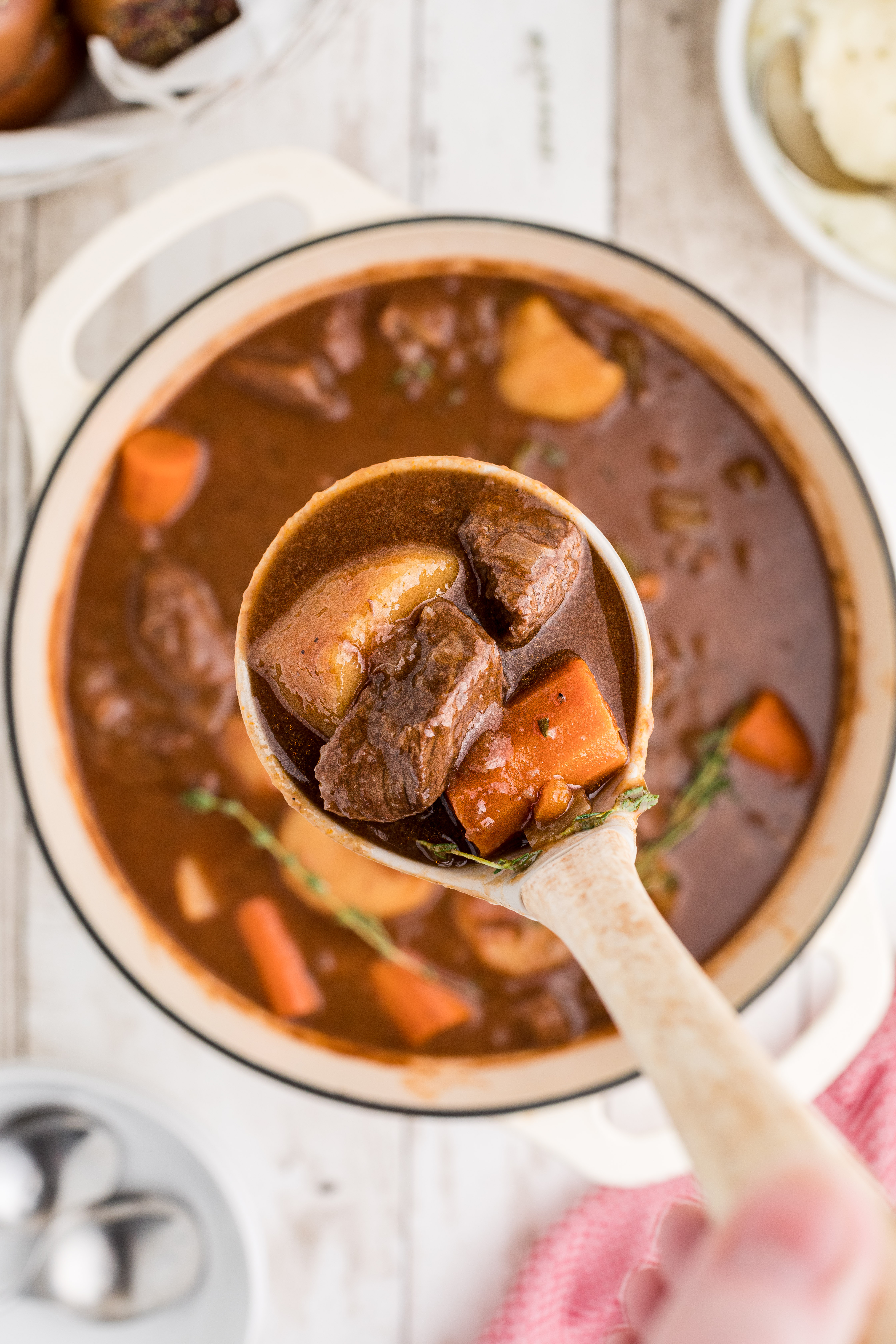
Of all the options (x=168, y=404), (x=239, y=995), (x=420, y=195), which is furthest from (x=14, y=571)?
(x=420, y=195)

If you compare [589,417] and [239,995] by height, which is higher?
[589,417]

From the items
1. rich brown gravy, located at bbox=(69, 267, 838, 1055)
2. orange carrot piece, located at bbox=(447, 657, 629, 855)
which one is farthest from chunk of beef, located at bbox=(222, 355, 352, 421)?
orange carrot piece, located at bbox=(447, 657, 629, 855)

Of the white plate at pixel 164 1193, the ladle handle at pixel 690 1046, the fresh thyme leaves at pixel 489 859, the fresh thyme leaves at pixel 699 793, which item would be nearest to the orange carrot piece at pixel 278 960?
the white plate at pixel 164 1193

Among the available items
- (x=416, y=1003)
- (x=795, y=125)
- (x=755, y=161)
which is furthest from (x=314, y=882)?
(x=795, y=125)

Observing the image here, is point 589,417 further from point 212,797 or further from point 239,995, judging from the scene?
point 239,995

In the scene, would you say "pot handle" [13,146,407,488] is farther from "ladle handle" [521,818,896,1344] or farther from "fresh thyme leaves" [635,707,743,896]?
"ladle handle" [521,818,896,1344]

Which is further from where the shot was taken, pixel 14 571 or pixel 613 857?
pixel 14 571

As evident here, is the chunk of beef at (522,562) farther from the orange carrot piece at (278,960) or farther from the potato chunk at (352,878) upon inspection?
the orange carrot piece at (278,960)
